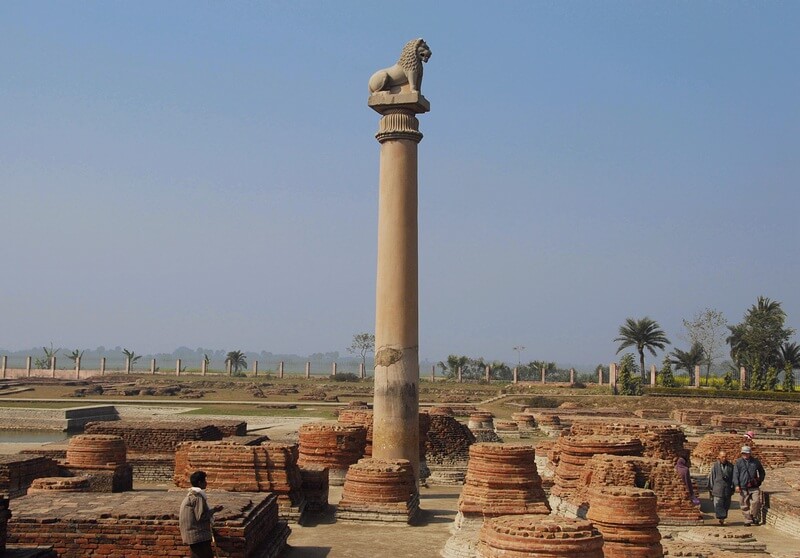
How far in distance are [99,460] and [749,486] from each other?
9322 mm

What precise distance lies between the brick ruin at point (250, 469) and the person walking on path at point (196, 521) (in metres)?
3.64

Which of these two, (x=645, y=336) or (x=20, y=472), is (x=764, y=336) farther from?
(x=20, y=472)

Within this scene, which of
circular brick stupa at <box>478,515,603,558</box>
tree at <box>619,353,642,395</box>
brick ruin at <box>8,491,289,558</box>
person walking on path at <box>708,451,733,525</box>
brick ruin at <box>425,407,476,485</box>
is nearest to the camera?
circular brick stupa at <box>478,515,603,558</box>

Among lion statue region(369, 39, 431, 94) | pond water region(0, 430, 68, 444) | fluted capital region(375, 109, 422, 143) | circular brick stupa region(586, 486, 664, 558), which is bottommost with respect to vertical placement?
pond water region(0, 430, 68, 444)

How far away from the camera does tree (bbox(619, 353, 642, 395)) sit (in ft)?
136

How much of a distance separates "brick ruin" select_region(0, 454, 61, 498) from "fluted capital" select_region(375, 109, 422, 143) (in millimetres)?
6717

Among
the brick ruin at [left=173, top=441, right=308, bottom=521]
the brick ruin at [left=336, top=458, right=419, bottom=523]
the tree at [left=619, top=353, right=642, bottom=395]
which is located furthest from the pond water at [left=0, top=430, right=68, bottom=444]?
the tree at [left=619, top=353, right=642, bottom=395]

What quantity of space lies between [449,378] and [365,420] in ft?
161

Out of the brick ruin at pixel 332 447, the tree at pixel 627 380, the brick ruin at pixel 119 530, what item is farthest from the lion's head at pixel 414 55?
the tree at pixel 627 380

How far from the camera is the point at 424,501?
13141mm

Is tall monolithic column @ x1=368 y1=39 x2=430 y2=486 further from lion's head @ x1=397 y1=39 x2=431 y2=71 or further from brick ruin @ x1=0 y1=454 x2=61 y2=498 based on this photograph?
brick ruin @ x1=0 y1=454 x2=61 y2=498

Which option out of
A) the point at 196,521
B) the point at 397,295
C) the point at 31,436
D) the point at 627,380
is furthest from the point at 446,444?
the point at 627,380

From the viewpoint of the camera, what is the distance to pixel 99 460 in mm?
12852

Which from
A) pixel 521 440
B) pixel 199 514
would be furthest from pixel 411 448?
pixel 521 440
